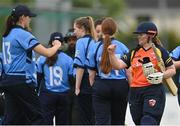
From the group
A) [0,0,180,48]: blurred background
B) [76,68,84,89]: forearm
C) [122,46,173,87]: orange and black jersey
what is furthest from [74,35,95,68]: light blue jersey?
[0,0,180,48]: blurred background

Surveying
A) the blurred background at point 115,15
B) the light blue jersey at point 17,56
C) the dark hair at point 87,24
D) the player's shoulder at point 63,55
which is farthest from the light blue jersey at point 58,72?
the light blue jersey at point 17,56

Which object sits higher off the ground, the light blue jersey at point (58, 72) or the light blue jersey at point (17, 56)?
the light blue jersey at point (17, 56)

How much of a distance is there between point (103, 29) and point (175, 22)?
201 feet

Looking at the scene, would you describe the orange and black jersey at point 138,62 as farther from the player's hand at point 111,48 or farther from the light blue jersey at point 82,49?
the light blue jersey at point 82,49

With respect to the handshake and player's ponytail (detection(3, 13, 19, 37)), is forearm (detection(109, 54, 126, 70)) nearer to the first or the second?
the handshake

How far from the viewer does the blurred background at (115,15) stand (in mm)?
28872

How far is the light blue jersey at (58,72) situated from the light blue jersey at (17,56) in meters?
2.48

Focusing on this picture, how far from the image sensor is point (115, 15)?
51125 millimetres

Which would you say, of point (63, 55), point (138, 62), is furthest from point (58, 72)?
point (138, 62)

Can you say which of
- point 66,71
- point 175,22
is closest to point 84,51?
point 66,71

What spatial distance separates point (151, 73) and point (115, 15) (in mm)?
40112

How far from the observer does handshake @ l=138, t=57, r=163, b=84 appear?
36.6 ft

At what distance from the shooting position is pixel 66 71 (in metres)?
13.7

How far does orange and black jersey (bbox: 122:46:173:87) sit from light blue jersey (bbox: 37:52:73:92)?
237cm
